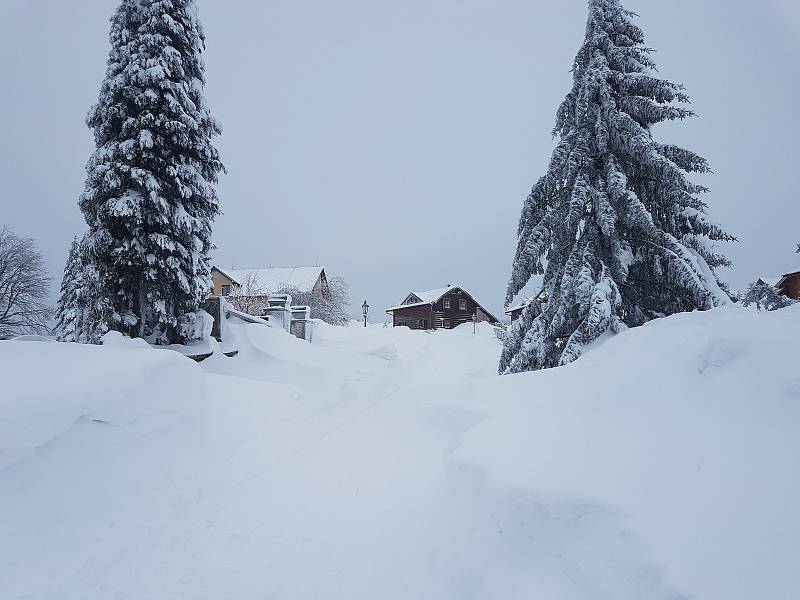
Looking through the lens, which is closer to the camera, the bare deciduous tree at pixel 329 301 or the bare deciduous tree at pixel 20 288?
the bare deciduous tree at pixel 20 288

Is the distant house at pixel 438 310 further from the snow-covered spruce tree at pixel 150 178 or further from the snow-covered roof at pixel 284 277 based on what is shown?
the snow-covered spruce tree at pixel 150 178

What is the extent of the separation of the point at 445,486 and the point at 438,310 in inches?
1951

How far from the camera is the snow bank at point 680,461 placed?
1979 mm

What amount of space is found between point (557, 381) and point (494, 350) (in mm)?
18583

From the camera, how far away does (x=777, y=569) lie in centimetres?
183

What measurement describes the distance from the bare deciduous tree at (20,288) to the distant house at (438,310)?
3495cm

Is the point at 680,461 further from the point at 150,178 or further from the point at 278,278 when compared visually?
the point at 278,278

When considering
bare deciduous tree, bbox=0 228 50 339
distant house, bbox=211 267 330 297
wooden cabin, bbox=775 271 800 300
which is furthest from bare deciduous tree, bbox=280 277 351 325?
wooden cabin, bbox=775 271 800 300

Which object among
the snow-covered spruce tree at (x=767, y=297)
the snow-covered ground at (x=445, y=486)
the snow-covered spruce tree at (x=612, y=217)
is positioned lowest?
the snow-covered ground at (x=445, y=486)

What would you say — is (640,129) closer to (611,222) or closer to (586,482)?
(611,222)

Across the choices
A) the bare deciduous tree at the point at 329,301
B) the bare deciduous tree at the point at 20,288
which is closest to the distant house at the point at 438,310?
the bare deciduous tree at the point at 329,301

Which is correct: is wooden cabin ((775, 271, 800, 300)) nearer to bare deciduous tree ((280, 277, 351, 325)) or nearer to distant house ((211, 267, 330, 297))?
bare deciduous tree ((280, 277, 351, 325))

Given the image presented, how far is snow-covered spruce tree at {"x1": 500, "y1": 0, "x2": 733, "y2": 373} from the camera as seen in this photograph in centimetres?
836

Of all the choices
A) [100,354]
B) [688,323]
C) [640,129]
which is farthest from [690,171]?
[100,354]
